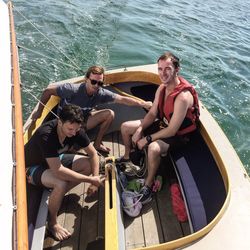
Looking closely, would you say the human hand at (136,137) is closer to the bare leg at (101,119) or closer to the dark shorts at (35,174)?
the bare leg at (101,119)

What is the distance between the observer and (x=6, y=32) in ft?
13.9

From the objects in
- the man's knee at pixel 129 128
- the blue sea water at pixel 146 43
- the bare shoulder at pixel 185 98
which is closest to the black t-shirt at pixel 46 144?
the man's knee at pixel 129 128

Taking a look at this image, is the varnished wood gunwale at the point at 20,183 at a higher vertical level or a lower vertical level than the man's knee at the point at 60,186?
higher

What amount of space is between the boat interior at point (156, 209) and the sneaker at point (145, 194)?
77 mm

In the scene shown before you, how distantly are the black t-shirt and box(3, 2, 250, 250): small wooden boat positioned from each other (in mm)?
293

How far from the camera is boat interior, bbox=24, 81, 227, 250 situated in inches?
136

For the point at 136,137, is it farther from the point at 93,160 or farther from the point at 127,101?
the point at 93,160

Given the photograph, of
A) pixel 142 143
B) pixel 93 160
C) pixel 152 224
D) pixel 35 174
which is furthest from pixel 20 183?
pixel 142 143

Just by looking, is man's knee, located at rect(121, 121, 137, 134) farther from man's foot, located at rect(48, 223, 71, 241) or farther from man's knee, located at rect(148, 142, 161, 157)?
man's foot, located at rect(48, 223, 71, 241)

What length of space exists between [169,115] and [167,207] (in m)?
1.06

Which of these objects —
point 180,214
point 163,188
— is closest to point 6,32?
point 163,188

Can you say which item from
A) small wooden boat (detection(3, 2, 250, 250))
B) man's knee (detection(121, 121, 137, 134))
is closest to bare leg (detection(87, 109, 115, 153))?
man's knee (detection(121, 121, 137, 134))

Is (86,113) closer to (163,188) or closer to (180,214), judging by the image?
(163,188)

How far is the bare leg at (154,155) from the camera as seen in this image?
392cm
